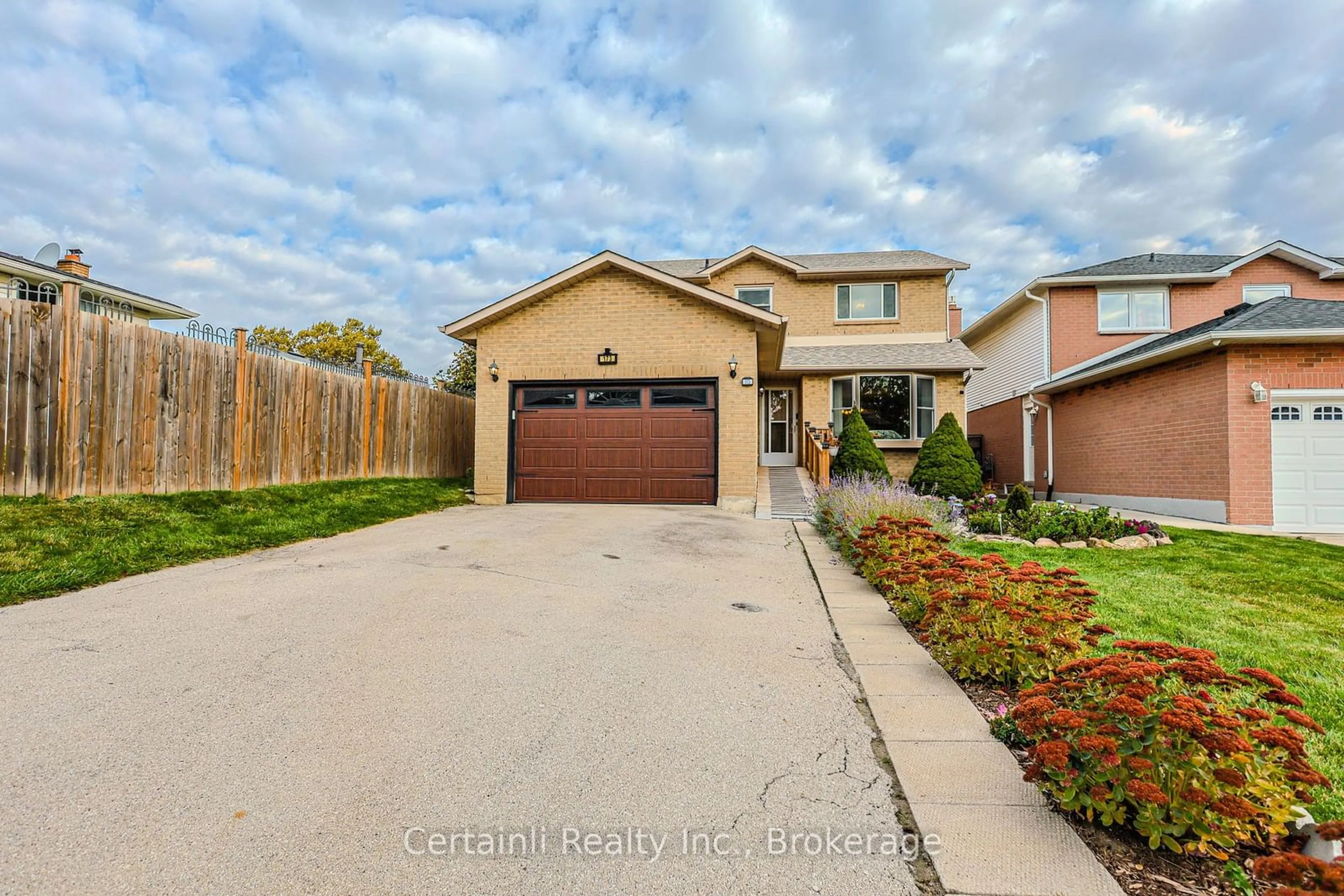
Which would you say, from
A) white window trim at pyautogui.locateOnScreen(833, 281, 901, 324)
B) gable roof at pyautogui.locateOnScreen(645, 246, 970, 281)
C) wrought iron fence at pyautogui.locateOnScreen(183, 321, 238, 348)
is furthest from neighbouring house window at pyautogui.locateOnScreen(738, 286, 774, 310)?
wrought iron fence at pyautogui.locateOnScreen(183, 321, 238, 348)

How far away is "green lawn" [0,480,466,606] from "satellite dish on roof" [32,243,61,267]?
10239 millimetres

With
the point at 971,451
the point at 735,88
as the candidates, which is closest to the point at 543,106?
the point at 735,88

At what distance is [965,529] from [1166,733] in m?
7.78

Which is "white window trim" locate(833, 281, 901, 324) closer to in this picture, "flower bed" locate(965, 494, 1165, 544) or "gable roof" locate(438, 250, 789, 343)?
"gable roof" locate(438, 250, 789, 343)

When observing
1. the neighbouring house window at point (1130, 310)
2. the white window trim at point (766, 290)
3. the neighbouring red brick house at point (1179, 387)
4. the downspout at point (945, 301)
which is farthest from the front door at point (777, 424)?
the neighbouring house window at point (1130, 310)

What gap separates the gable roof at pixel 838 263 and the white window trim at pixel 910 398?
→ 3.28 metres

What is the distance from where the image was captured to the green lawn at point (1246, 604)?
10.7 feet

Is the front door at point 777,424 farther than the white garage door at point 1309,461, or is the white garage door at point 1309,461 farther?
the front door at point 777,424

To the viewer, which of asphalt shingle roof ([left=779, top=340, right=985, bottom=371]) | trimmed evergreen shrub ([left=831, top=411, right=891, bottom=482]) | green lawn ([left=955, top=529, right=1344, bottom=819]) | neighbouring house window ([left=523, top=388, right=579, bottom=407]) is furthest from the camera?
asphalt shingle roof ([left=779, top=340, right=985, bottom=371])

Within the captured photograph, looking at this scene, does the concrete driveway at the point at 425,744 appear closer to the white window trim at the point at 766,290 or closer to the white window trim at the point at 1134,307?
the white window trim at the point at 766,290

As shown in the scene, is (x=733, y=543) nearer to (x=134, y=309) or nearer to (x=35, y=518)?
(x=35, y=518)

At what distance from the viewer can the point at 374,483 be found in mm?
11445

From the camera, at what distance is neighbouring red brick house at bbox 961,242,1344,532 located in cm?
1031

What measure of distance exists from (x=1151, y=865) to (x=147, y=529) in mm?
8802
